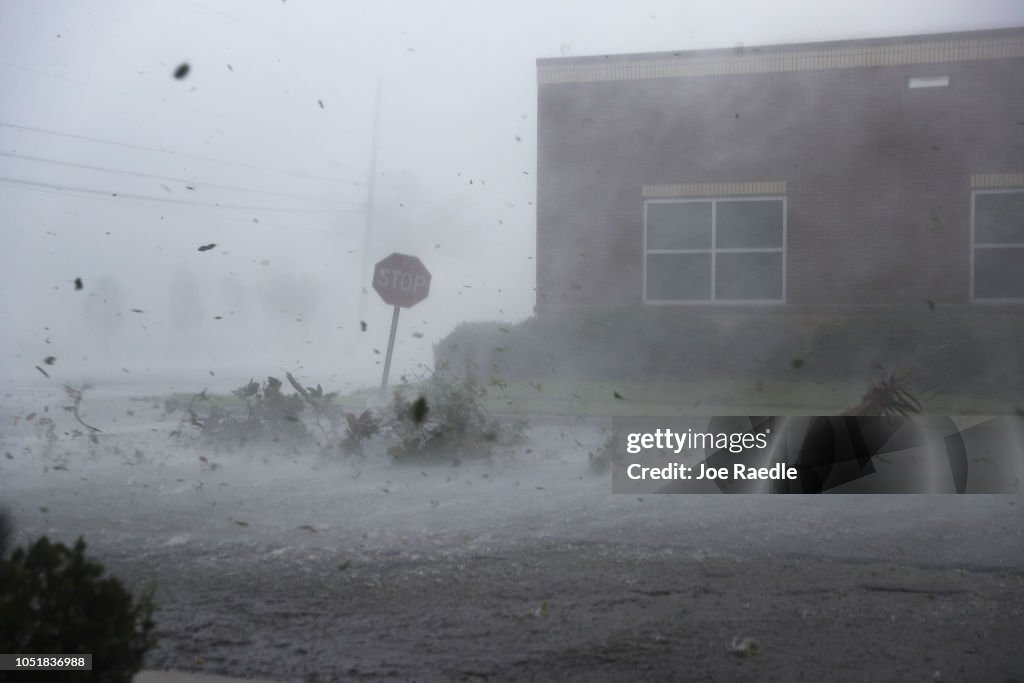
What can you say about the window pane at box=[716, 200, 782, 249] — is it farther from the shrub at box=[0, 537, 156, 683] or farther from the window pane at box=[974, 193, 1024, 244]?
the shrub at box=[0, 537, 156, 683]

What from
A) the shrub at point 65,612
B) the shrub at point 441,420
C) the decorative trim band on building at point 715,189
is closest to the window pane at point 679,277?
the decorative trim band on building at point 715,189

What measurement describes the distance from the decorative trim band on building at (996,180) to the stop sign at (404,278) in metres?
1.55

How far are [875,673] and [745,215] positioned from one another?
128 centimetres

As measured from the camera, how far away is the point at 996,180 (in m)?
2.49

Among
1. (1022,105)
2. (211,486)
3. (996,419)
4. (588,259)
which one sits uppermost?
(1022,105)

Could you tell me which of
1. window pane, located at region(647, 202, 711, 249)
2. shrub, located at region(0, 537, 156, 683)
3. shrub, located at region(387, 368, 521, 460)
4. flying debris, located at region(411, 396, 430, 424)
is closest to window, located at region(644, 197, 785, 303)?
window pane, located at region(647, 202, 711, 249)

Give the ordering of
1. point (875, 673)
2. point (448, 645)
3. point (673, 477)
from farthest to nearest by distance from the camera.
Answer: point (673, 477)
point (448, 645)
point (875, 673)

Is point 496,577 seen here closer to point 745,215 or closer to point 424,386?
point 424,386

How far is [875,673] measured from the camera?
1798 millimetres

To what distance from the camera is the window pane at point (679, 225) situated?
2.55 meters

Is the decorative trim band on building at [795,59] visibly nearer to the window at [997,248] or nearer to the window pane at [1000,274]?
the window at [997,248]

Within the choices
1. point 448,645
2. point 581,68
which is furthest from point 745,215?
point 448,645

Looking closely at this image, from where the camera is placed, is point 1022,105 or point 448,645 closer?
point 448,645

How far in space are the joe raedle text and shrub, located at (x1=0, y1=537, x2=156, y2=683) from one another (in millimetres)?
1429
